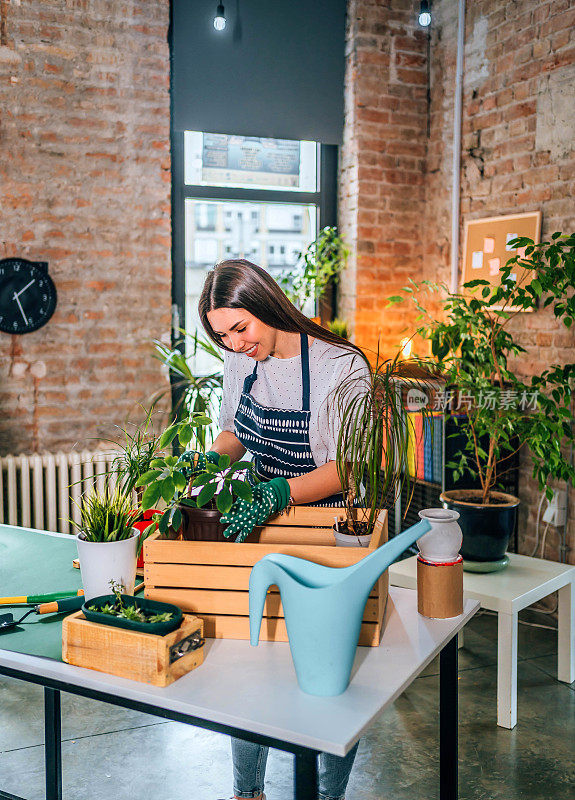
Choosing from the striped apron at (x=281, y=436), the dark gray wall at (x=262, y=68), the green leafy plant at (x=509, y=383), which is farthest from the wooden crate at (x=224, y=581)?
the dark gray wall at (x=262, y=68)

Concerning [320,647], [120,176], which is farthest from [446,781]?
[120,176]

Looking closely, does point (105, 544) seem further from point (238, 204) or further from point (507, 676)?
point (238, 204)

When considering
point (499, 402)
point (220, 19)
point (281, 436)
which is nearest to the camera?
point (281, 436)

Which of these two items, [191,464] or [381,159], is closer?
[191,464]

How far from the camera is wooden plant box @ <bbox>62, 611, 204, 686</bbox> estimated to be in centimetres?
132

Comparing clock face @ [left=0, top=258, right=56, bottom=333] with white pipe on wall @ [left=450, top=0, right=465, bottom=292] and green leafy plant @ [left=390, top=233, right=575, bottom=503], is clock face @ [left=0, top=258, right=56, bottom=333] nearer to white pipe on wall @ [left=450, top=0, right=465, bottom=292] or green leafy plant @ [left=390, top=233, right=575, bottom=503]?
green leafy plant @ [left=390, top=233, right=575, bottom=503]

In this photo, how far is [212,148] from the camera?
434cm

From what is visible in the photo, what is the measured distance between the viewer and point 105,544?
159 centimetres

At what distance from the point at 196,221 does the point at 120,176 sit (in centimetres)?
53

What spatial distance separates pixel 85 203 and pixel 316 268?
4.32ft

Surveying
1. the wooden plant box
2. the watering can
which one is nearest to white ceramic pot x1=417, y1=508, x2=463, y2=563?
the watering can

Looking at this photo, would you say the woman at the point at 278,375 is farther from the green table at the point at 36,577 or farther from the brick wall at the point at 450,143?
the brick wall at the point at 450,143

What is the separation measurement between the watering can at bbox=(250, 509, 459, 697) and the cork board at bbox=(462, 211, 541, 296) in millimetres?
2756

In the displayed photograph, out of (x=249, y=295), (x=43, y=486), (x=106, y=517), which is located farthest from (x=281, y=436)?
(x=43, y=486)
